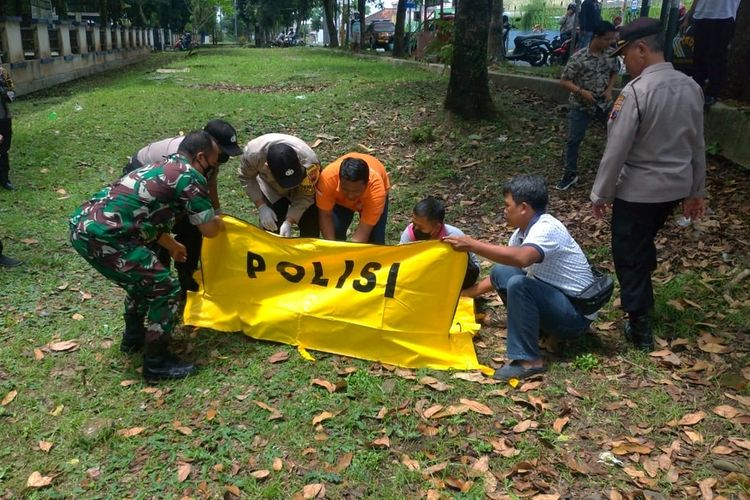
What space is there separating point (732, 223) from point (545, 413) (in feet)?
11.3

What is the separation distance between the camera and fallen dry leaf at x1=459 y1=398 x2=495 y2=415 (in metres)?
3.32

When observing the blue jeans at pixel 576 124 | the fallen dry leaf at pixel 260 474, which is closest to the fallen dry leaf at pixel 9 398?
the fallen dry leaf at pixel 260 474

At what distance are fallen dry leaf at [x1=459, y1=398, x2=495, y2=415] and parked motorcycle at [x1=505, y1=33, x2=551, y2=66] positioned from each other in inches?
646

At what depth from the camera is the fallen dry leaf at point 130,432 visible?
3.23 m

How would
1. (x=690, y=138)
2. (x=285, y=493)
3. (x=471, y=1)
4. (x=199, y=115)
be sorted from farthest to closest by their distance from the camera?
(x=199, y=115) < (x=471, y=1) < (x=690, y=138) < (x=285, y=493)

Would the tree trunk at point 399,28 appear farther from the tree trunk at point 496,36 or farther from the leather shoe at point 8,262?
the leather shoe at point 8,262

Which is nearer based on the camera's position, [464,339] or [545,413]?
[545,413]

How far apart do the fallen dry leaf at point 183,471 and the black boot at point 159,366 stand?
855 millimetres

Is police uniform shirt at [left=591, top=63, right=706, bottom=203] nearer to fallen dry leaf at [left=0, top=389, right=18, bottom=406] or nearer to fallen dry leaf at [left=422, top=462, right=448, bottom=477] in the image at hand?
fallen dry leaf at [left=422, top=462, right=448, bottom=477]

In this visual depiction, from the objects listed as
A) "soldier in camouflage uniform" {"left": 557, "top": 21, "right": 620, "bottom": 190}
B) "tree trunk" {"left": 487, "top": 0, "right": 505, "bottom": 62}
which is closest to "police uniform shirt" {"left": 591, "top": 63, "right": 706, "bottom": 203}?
"soldier in camouflage uniform" {"left": 557, "top": 21, "right": 620, "bottom": 190}

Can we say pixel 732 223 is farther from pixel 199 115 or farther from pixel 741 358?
pixel 199 115

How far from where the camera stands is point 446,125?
8977 millimetres

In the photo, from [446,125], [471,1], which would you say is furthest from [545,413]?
[471,1]

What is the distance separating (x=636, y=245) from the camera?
375cm
